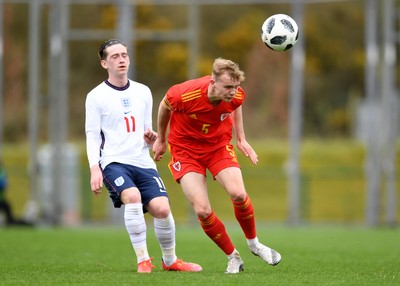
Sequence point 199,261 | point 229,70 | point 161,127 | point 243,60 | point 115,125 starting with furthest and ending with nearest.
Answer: point 243,60
point 199,261
point 161,127
point 115,125
point 229,70

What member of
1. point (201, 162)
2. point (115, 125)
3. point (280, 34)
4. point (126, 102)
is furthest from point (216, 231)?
point (280, 34)

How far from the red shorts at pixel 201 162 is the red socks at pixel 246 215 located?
0.40 meters

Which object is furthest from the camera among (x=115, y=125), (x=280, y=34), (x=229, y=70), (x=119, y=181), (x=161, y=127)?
(x=280, y=34)

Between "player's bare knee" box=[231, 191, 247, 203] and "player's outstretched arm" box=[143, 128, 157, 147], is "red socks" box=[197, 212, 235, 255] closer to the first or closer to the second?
"player's bare knee" box=[231, 191, 247, 203]

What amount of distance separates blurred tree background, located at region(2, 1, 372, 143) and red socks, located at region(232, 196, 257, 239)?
86.7 ft

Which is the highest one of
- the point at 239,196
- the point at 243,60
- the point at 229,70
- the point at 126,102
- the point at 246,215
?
the point at 243,60

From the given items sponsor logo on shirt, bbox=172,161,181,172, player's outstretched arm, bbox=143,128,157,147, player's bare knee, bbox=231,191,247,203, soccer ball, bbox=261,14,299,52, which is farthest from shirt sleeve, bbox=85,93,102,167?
soccer ball, bbox=261,14,299,52

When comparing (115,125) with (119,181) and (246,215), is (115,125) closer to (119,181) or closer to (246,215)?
(119,181)

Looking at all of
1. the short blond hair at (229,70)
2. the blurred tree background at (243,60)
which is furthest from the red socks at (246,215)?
the blurred tree background at (243,60)

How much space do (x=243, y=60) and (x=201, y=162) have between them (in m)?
29.5

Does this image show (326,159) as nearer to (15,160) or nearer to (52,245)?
(15,160)

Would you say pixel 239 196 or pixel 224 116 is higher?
pixel 224 116

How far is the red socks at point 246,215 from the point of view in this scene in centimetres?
1004

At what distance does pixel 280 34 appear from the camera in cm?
1042
